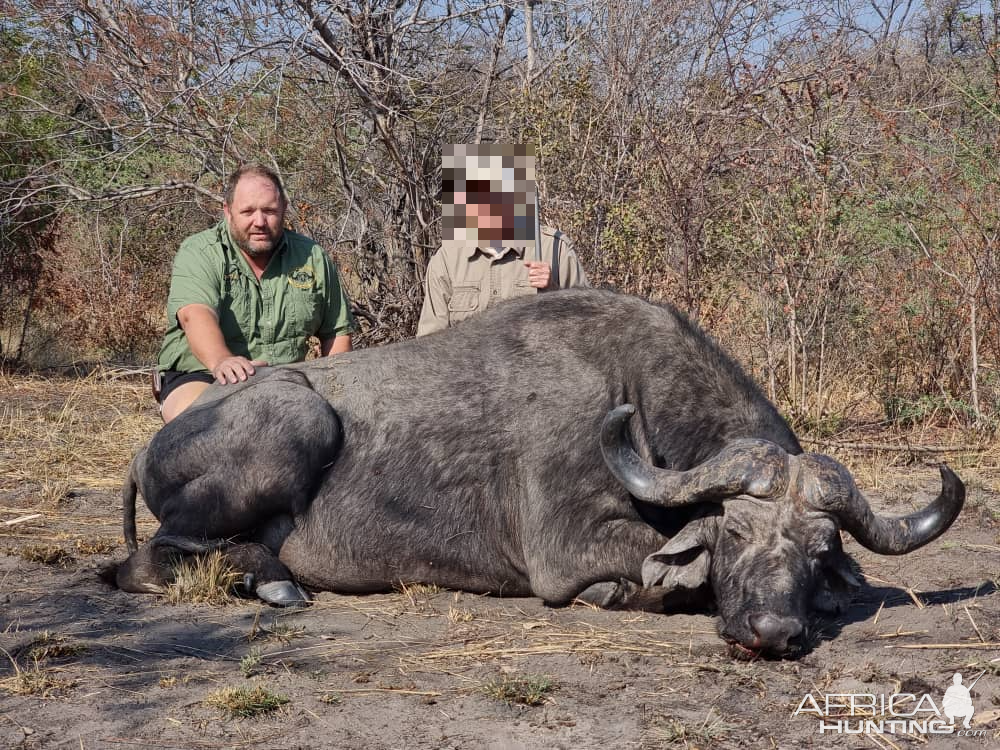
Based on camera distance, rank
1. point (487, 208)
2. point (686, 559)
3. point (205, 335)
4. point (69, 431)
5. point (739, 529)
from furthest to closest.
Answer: point (69, 431), point (487, 208), point (205, 335), point (686, 559), point (739, 529)

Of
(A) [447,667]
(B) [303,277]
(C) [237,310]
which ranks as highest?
(B) [303,277]

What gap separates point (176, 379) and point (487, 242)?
6.66 ft

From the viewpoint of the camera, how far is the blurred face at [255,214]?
20.7ft

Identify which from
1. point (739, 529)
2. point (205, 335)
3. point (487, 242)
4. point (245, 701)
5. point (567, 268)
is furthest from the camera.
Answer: point (567, 268)

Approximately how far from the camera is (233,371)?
223 inches

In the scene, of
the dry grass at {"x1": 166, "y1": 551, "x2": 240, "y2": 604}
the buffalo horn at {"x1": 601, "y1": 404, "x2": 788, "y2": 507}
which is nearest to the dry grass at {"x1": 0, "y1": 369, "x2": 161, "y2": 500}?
the dry grass at {"x1": 166, "y1": 551, "x2": 240, "y2": 604}

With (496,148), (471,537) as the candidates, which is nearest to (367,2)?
(496,148)

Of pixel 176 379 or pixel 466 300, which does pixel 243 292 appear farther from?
pixel 466 300

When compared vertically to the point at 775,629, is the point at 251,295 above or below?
above

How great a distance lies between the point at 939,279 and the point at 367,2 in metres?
5.05

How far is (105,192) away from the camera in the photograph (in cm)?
1025

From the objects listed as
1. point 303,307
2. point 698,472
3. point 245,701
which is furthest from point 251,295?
point 245,701

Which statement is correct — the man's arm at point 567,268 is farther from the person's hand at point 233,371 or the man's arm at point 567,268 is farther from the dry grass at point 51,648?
the dry grass at point 51,648

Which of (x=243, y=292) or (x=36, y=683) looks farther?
(x=243, y=292)
